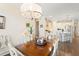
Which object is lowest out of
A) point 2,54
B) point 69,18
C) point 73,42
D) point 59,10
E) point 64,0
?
→ point 2,54

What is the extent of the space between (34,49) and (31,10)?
0.53 metres

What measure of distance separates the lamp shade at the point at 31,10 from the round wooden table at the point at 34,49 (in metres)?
0.37

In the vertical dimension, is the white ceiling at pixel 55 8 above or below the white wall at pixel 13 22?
above

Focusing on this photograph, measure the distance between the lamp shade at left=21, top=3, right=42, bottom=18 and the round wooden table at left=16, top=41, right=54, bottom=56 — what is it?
14.7 inches

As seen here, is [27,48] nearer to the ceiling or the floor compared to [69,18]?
nearer to the floor

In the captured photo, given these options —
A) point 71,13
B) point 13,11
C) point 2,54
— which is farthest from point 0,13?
point 71,13

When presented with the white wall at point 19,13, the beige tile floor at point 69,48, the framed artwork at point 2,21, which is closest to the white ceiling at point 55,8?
the white wall at point 19,13

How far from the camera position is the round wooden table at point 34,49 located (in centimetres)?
184

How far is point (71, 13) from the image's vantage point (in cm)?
186

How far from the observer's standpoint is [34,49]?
1.85 metres

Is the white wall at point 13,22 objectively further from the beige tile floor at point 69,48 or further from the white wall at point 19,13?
the beige tile floor at point 69,48

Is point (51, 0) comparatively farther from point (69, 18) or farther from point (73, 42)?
point (73, 42)

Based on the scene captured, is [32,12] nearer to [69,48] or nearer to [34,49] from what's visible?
[34,49]

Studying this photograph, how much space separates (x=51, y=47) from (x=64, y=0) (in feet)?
2.22
